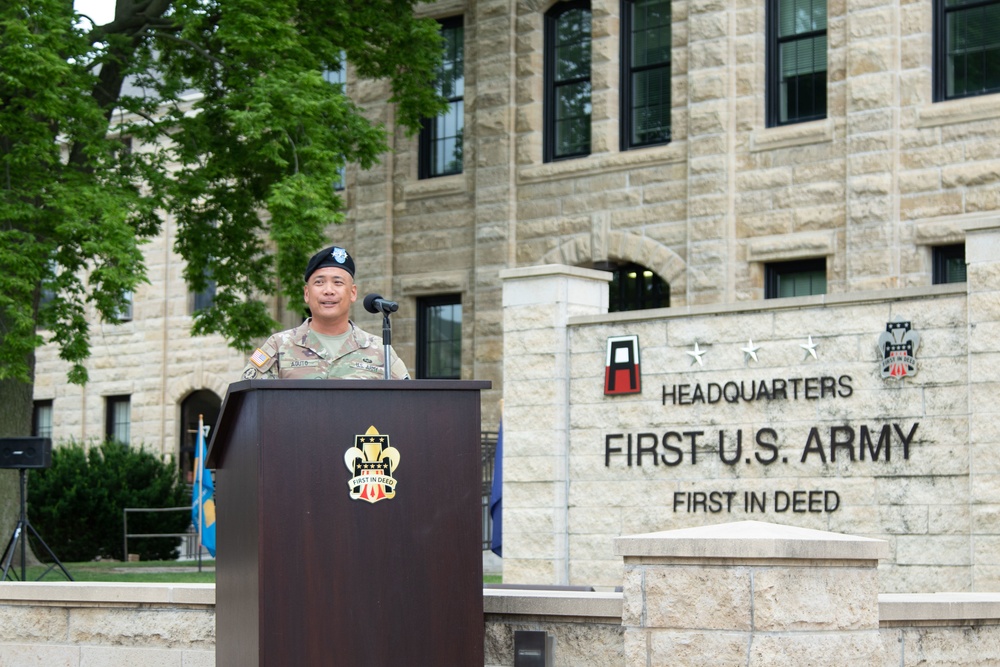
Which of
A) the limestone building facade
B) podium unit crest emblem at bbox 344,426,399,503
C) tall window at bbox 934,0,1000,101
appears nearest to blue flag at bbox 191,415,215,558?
the limestone building facade

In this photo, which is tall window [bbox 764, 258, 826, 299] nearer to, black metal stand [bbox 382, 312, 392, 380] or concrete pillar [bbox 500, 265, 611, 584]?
concrete pillar [bbox 500, 265, 611, 584]

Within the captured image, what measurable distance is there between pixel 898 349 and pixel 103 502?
16.8 meters

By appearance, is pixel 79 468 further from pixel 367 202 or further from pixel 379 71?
pixel 379 71

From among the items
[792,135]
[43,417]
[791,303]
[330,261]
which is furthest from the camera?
[43,417]

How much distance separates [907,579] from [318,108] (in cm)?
973

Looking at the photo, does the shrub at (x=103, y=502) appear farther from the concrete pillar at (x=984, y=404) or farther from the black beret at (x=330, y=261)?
the black beret at (x=330, y=261)

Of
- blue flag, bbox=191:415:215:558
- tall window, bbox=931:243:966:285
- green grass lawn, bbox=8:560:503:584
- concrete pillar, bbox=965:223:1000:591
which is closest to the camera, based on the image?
concrete pillar, bbox=965:223:1000:591

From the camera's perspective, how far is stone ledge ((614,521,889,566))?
6449 mm

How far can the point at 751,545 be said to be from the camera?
6.48 meters

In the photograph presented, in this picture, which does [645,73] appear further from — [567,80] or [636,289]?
[636,289]

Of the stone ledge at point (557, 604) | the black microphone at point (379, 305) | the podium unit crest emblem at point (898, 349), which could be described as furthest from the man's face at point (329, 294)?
the podium unit crest emblem at point (898, 349)

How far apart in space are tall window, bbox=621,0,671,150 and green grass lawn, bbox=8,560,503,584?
23.9 ft

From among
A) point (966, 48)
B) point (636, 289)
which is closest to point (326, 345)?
point (966, 48)

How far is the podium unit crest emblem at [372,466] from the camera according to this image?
6207 millimetres
